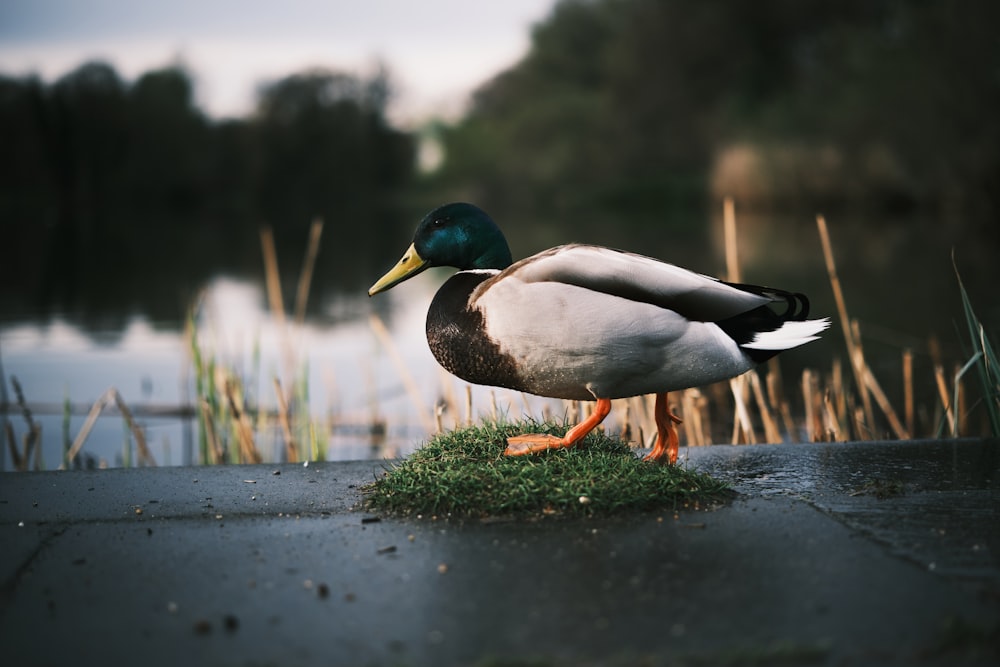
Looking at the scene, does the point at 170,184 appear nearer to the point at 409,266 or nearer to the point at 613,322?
the point at 409,266

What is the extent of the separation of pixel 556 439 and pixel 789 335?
0.72 meters

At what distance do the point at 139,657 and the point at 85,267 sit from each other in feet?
55.8

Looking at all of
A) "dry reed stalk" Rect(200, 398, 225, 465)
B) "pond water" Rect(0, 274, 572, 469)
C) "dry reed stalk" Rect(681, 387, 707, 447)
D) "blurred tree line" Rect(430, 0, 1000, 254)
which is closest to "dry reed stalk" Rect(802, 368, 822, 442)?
"dry reed stalk" Rect(681, 387, 707, 447)

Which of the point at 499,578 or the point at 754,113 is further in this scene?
the point at 754,113

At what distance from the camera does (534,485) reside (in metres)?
2.76

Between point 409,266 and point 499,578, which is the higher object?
point 409,266

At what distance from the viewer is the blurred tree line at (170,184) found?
16.4 metres

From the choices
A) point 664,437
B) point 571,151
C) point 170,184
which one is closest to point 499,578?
point 664,437

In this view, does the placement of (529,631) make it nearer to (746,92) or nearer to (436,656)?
(436,656)

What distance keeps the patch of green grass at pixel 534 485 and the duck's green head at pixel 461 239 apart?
65 centimetres

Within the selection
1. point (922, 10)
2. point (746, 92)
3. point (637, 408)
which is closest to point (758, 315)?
point (637, 408)

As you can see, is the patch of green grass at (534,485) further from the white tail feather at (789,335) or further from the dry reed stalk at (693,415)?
the dry reed stalk at (693,415)

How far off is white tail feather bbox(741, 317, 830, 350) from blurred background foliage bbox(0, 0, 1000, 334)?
33.1 feet

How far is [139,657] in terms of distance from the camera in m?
1.86
